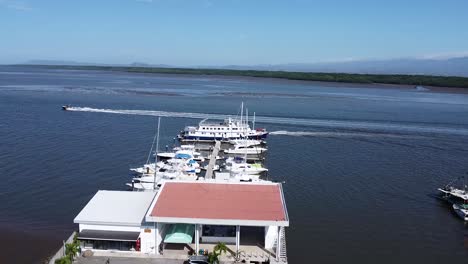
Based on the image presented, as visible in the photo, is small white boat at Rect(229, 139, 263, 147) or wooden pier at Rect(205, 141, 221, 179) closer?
wooden pier at Rect(205, 141, 221, 179)

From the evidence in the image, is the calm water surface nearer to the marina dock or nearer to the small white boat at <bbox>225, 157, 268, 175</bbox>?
the small white boat at <bbox>225, 157, 268, 175</bbox>

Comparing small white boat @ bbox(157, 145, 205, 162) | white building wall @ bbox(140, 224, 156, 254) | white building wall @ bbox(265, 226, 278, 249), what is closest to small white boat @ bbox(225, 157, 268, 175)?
small white boat @ bbox(157, 145, 205, 162)

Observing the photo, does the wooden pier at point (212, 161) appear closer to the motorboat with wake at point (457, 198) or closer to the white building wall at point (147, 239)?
the white building wall at point (147, 239)

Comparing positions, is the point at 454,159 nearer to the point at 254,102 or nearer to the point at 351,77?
the point at 254,102

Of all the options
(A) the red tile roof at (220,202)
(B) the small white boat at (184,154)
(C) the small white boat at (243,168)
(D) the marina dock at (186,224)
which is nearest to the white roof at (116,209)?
(D) the marina dock at (186,224)

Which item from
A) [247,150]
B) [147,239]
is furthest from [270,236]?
[247,150]
